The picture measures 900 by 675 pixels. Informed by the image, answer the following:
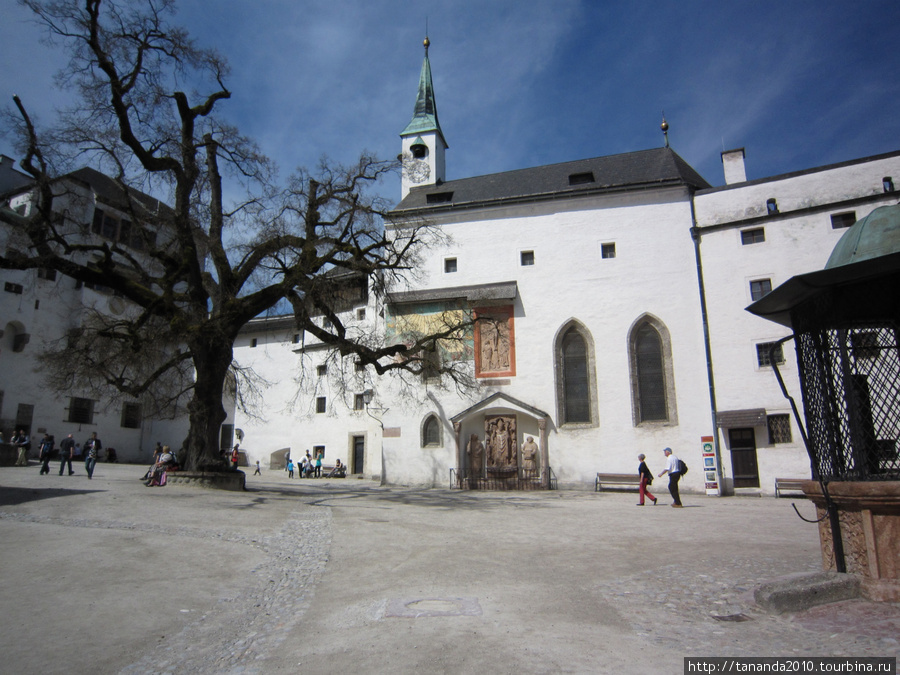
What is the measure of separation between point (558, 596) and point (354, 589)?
2.24 m

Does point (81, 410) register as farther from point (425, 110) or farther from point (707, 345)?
point (707, 345)

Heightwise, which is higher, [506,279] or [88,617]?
[506,279]

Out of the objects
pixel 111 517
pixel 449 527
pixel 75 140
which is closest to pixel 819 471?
pixel 449 527

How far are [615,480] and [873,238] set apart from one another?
19.2 meters

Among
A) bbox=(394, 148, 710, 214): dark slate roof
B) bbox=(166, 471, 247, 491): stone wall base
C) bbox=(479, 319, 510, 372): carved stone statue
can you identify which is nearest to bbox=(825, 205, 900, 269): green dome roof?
bbox=(166, 471, 247, 491): stone wall base

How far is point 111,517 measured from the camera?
10695 mm

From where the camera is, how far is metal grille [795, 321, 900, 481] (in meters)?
5.93

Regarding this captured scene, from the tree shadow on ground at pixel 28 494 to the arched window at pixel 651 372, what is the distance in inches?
756

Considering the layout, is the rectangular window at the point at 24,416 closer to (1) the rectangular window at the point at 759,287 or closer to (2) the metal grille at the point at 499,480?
(2) the metal grille at the point at 499,480

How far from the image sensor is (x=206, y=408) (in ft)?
52.7


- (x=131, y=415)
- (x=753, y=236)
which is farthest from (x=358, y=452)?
(x=753, y=236)

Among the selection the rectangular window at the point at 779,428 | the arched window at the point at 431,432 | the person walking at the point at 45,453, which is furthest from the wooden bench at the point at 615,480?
the person walking at the point at 45,453

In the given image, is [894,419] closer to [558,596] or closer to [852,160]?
[558,596]

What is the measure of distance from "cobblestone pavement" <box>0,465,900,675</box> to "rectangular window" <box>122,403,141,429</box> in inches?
1119
